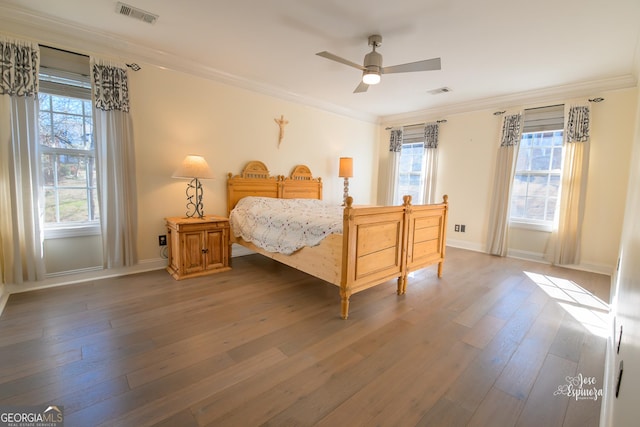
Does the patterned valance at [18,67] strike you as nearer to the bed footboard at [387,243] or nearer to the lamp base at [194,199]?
the lamp base at [194,199]

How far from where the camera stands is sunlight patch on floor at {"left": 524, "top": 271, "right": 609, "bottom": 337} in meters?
2.30

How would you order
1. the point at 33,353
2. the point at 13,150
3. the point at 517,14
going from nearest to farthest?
the point at 33,353 < the point at 517,14 < the point at 13,150

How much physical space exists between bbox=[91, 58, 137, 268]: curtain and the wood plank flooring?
41cm

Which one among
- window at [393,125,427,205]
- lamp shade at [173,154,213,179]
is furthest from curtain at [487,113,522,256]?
lamp shade at [173,154,213,179]

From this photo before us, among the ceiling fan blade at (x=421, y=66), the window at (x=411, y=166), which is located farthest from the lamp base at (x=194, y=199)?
the window at (x=411, y=166)

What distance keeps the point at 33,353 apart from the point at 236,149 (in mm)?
2988

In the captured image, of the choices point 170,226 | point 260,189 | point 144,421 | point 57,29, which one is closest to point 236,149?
point 260,189

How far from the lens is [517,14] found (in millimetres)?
2285

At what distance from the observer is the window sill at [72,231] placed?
285 centimetres

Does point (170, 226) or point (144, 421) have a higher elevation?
point (170, 226)

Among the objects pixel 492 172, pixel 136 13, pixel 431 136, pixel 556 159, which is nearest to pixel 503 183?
pixel 492 172

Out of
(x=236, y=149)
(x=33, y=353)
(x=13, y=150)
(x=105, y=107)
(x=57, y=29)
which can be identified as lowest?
(x=33, y=353)

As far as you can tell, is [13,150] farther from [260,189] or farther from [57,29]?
[260,189]

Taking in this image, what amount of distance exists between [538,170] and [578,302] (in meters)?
2.36
